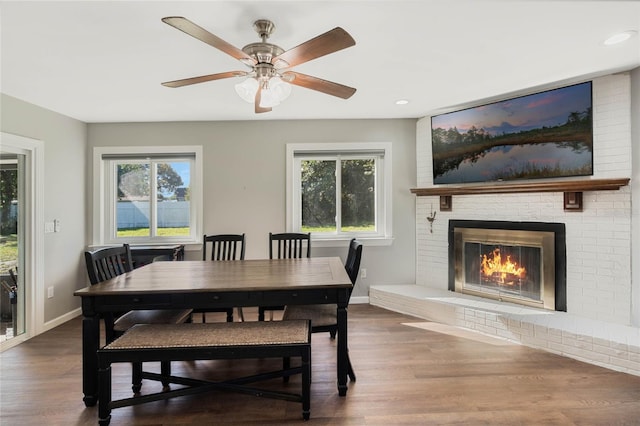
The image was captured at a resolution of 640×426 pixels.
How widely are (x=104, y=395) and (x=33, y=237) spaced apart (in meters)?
2.24

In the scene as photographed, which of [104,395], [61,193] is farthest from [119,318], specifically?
[61,193]

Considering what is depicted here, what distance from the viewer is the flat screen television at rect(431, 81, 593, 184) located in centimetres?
290

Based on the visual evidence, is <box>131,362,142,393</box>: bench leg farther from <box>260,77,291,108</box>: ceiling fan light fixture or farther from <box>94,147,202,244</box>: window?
<box>94,147,202,244</box>: window

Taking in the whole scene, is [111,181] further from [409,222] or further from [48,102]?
[409,222]

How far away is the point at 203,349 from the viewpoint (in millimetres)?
1821

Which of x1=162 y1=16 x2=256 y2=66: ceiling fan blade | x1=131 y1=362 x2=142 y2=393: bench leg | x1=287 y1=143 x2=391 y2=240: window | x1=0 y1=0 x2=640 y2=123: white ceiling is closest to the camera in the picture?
x1=162 y1=16 x2=256 y2=66: ceiling fan blade

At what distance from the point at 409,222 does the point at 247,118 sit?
233 centimetres

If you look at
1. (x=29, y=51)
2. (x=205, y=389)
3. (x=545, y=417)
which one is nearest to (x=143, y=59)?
(x=29, y=51)

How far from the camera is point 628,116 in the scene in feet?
8.86

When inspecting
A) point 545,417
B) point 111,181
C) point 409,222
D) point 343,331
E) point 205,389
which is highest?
point 111,181

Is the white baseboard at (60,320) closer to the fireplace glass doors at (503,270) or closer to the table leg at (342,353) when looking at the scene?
the table leg at (342,353)

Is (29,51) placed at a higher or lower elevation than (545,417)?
higher

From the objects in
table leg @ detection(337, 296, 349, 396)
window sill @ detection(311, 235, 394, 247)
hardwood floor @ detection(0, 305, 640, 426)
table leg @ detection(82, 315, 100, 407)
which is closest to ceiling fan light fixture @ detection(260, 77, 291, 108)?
table leg @ detection(337, 296, 349, 396)

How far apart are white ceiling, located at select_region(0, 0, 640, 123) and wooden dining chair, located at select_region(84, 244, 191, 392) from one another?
1371 millimetres
